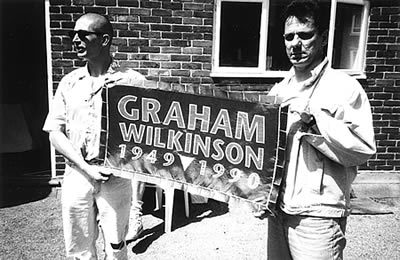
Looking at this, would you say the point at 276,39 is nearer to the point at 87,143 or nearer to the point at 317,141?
the point at 87,143

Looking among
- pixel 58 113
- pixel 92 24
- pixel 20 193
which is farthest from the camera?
pixel 20 193

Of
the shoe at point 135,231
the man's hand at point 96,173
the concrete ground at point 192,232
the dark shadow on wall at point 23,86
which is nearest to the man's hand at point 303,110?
the man's hand at point 96,173

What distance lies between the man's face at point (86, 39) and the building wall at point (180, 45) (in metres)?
2.56

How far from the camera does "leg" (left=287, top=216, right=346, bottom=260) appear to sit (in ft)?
5.97

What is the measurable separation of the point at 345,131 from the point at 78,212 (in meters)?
1.76

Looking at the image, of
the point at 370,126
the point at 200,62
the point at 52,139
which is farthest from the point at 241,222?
the point at 370,126

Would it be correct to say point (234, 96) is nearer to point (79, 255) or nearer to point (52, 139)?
point (52, 139)

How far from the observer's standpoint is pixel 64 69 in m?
4.95

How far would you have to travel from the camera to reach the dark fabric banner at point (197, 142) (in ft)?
6.59

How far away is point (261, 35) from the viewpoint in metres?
5.17

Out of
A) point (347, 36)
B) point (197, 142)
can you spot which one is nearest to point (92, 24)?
point (197, 142)

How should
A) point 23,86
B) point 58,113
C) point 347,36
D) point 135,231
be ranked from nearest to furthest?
point 58,113, point 135,231, point 347,36, point 23,86

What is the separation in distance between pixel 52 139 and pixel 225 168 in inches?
47.7

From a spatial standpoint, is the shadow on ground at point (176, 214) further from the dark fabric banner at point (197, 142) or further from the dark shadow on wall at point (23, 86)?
the dark shadow on wall at point (23, 86)
